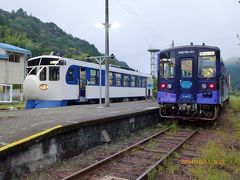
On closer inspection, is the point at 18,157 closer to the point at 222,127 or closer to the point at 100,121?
the point at 100,121

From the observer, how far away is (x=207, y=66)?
12844 millimetres

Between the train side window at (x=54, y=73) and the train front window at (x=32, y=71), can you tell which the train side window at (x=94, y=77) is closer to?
the train side window at (x=54, y=73)

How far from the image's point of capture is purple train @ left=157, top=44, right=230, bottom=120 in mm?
12617

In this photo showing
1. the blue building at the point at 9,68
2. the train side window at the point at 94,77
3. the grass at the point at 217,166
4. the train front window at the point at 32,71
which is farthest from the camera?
the blue building at the point at 9,68

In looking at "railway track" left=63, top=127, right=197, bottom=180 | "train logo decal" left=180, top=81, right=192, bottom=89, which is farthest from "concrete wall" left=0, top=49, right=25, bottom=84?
"railway track" left=63, top=127, right=197, bottom=180

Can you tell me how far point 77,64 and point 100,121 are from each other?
30.6 feet

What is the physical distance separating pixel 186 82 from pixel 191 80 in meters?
0.20

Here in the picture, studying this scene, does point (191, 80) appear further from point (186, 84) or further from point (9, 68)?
point (9, 68)

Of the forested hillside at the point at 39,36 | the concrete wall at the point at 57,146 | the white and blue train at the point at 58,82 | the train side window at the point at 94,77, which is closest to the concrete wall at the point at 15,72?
the white and blue train at the point at 58,82

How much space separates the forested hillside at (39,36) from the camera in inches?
2642

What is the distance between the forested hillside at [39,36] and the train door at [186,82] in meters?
52.3

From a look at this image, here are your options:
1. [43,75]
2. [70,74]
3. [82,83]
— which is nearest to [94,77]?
[82,83]

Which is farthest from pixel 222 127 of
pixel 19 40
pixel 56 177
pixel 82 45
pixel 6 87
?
pixel 82 45

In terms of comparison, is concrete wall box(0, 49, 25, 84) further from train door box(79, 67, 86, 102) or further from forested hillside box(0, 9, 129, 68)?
forested hillside box(0, 9, 129, 68)
